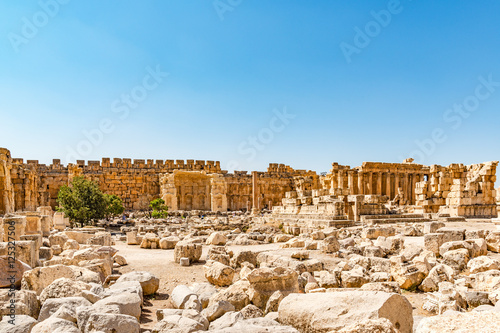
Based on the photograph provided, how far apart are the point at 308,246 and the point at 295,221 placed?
8048 mm

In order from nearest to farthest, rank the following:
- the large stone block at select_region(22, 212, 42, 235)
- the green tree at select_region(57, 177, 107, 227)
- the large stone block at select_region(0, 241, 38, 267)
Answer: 1. the large stone block at select_region(0, 241, 38, 267)
2. the large stone block at select_region(22, 212, 42, 235)
3. the green tree at select_region(57, 177, 107, 227)

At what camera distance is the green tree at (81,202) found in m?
18.9

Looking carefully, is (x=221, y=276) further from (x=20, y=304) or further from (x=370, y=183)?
(x=370, y=183)

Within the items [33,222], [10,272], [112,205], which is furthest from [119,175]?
[10,272]

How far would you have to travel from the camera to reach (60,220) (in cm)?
1645

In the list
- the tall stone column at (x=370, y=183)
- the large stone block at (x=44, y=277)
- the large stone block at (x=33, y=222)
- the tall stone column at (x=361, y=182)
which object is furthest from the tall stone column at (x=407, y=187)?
the large stone block at (x=44, y=277)

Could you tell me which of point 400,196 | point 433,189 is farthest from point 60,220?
point 400,196

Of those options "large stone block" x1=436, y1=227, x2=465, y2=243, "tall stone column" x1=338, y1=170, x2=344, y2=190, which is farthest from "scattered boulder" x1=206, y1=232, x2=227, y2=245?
"tall stone column" x1=338, y1=170, x2=344, y2=190

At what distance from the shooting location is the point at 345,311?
11.1 ft

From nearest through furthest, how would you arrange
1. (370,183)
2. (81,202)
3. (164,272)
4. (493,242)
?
(164,272) < (493,242) < (81,202) < (370,183)

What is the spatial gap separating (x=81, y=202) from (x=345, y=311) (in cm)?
1855

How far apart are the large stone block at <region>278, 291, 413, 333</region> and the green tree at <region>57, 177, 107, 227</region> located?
17652 mm

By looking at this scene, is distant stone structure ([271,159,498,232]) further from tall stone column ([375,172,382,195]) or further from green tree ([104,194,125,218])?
green tree ([104,194,125,218])

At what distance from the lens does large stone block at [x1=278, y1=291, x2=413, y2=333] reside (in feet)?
10.7
